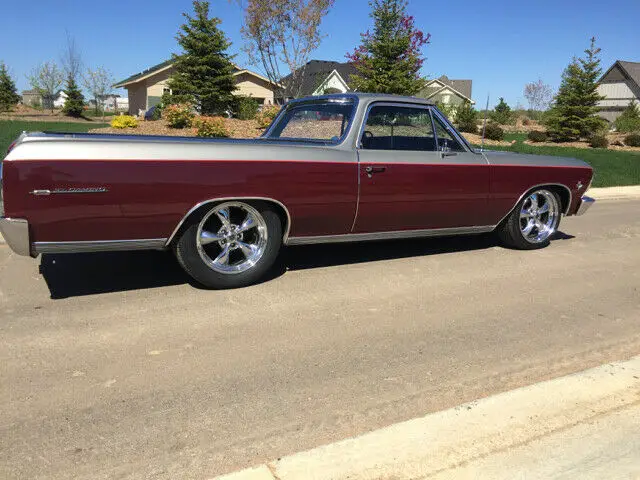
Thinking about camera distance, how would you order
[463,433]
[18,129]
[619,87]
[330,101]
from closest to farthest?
[463,433] < [330,101] < [18,129] < [619,87]

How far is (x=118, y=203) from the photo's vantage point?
3916mm

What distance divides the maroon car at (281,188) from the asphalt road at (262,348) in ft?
1.49

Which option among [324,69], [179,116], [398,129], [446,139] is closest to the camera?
[398,129]

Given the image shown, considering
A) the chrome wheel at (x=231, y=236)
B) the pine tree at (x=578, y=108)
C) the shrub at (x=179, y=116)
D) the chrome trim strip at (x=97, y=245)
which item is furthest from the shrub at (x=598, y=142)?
the chrome trim strip at (x=97, y=245)

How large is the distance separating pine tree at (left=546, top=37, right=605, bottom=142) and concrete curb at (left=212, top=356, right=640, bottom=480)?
27.8 meters

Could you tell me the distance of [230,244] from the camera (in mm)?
4562

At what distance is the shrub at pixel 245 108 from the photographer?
24000mm

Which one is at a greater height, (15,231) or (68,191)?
(68,191)

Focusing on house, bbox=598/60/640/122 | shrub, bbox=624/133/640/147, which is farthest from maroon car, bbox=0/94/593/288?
house, bbox=598/60/640/122

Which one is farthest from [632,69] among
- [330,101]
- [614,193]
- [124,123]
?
[330,101]

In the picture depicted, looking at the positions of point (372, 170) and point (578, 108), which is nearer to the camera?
point (372, 170)

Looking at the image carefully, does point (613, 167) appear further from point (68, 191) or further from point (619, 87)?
point (619, 87)

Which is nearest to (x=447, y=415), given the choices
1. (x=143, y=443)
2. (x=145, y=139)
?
(x=143, y=443)

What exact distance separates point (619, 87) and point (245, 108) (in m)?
46.1
